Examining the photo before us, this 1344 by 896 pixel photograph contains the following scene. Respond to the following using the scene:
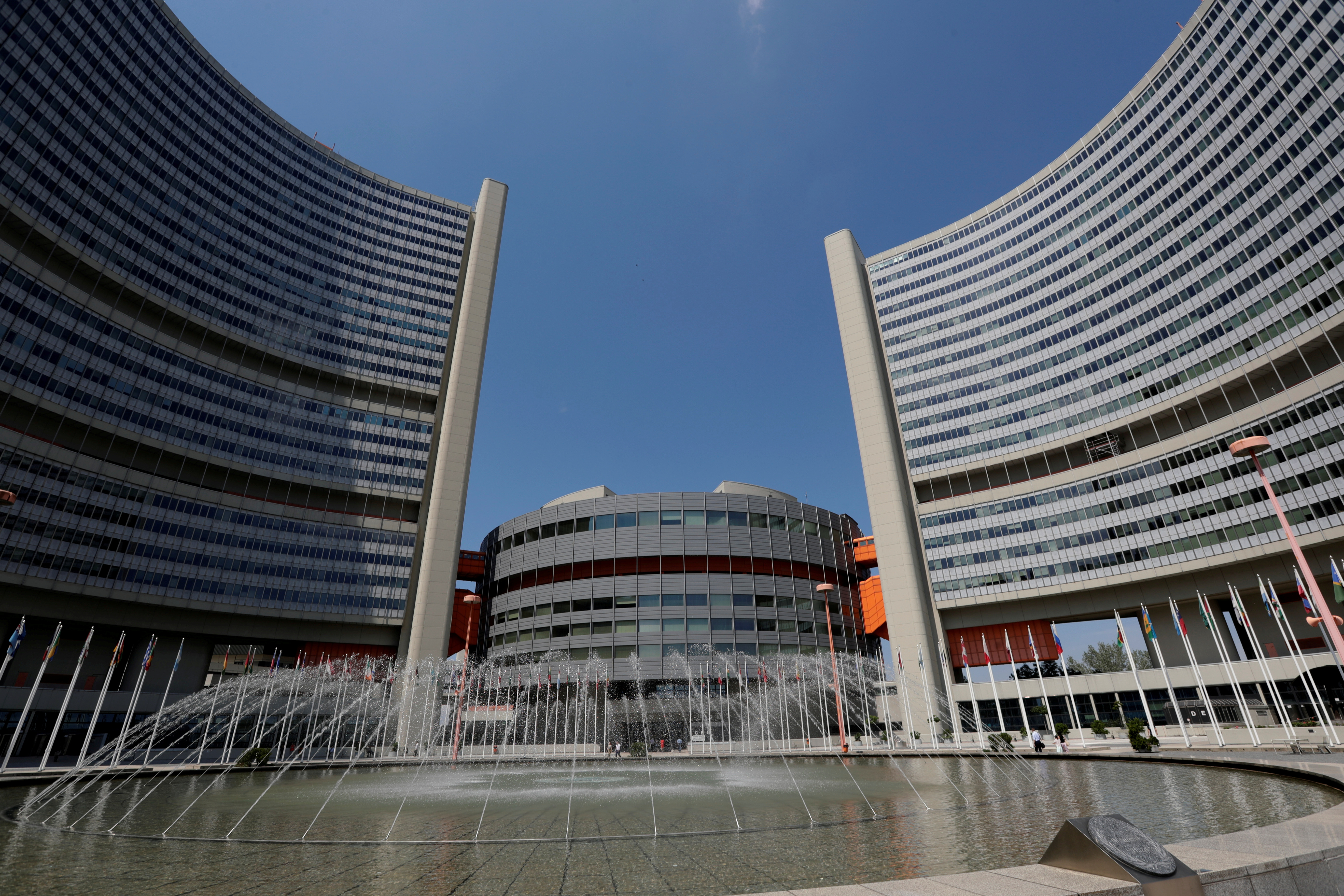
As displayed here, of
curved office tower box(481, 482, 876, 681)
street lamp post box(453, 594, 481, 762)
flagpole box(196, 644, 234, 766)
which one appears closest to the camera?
street lamp post box(453, 594, 481, 762)

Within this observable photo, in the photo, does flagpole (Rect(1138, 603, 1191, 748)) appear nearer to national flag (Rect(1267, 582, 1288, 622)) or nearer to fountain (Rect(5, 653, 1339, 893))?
national flag (Rect(1267, 582, 1288, 622))

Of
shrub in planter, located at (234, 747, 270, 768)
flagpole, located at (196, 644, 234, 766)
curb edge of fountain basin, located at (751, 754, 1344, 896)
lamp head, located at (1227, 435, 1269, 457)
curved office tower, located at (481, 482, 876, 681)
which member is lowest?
curb edge of fountain basin, located at (751, 754, 1344, 896)

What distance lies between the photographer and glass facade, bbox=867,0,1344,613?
187 feet

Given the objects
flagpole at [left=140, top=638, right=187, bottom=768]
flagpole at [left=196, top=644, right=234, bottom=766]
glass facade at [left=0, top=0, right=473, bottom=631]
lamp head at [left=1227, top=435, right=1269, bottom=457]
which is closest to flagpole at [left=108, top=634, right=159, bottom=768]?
flagpole at [left=140, top=638, right=187, bottom=768]

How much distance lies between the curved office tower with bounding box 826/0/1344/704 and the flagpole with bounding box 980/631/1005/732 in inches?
43.4

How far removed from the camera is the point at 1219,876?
6.85 meters

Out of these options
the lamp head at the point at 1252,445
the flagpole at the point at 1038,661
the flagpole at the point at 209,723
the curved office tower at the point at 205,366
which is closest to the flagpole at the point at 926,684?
the flagpole at the point at 1038,661

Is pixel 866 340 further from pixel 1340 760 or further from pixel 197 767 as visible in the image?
pixel 197 767

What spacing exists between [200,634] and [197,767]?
39.8 meters

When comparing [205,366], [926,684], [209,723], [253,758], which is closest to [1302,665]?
[926,684]

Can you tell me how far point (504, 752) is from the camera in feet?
223

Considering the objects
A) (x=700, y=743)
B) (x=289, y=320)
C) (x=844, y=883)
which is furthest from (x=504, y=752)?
(x=844, y=883)

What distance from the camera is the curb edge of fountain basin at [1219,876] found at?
6.81 metres

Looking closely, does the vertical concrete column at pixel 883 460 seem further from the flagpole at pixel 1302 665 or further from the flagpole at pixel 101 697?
the flagpole at pixel 101 697
